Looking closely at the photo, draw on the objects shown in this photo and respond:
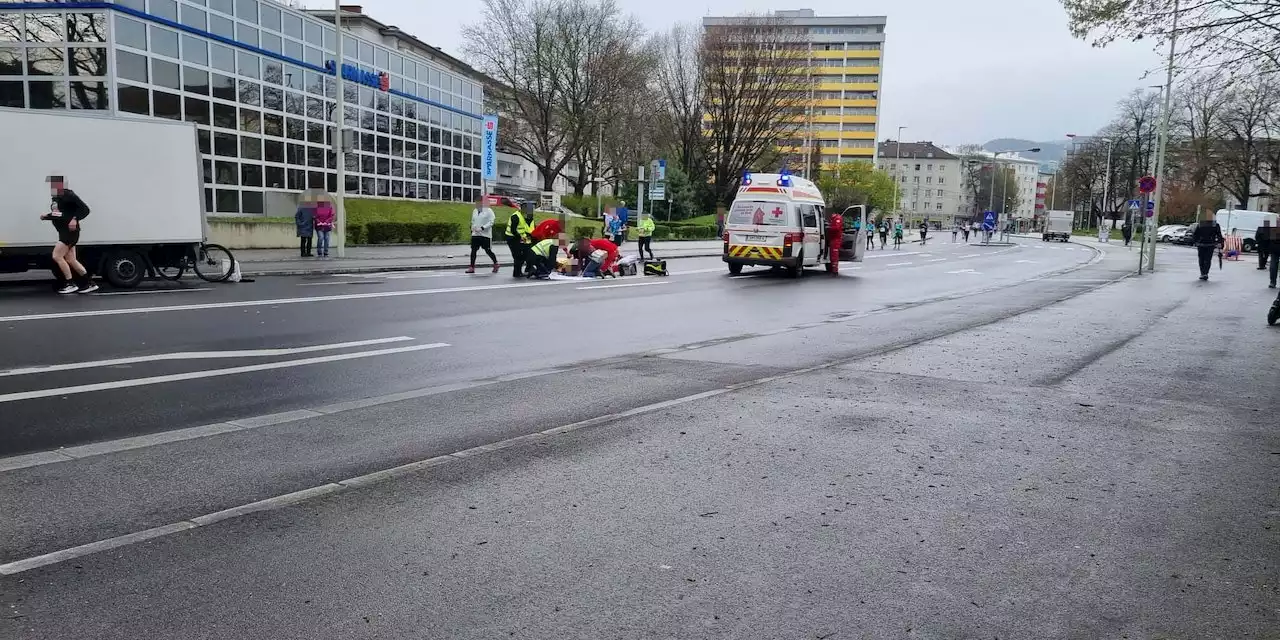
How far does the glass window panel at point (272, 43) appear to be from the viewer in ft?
92.9

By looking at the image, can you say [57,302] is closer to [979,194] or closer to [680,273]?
[680,273]

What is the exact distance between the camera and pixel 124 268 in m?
15.3

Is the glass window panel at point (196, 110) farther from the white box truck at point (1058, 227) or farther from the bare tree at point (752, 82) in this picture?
the white box truck at point (1058, 227)

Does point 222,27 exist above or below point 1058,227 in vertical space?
above

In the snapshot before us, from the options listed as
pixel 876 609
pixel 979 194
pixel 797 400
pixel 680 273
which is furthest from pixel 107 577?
pixel 979 194

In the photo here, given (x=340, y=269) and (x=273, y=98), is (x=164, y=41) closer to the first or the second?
(x=273, y=98)

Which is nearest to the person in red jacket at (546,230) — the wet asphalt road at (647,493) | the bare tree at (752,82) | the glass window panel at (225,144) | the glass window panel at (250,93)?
the wet asphalt road at (647,493)

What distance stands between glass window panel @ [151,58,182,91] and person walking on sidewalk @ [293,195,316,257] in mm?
5461

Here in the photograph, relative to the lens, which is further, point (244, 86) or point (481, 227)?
point (244, 86)

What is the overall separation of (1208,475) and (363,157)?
3276cm

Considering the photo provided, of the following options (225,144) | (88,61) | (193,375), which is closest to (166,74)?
(88,61)

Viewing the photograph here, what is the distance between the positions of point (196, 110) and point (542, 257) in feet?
41.9

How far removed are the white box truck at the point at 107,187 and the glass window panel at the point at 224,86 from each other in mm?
11388

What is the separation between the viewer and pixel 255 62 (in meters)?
27.8
